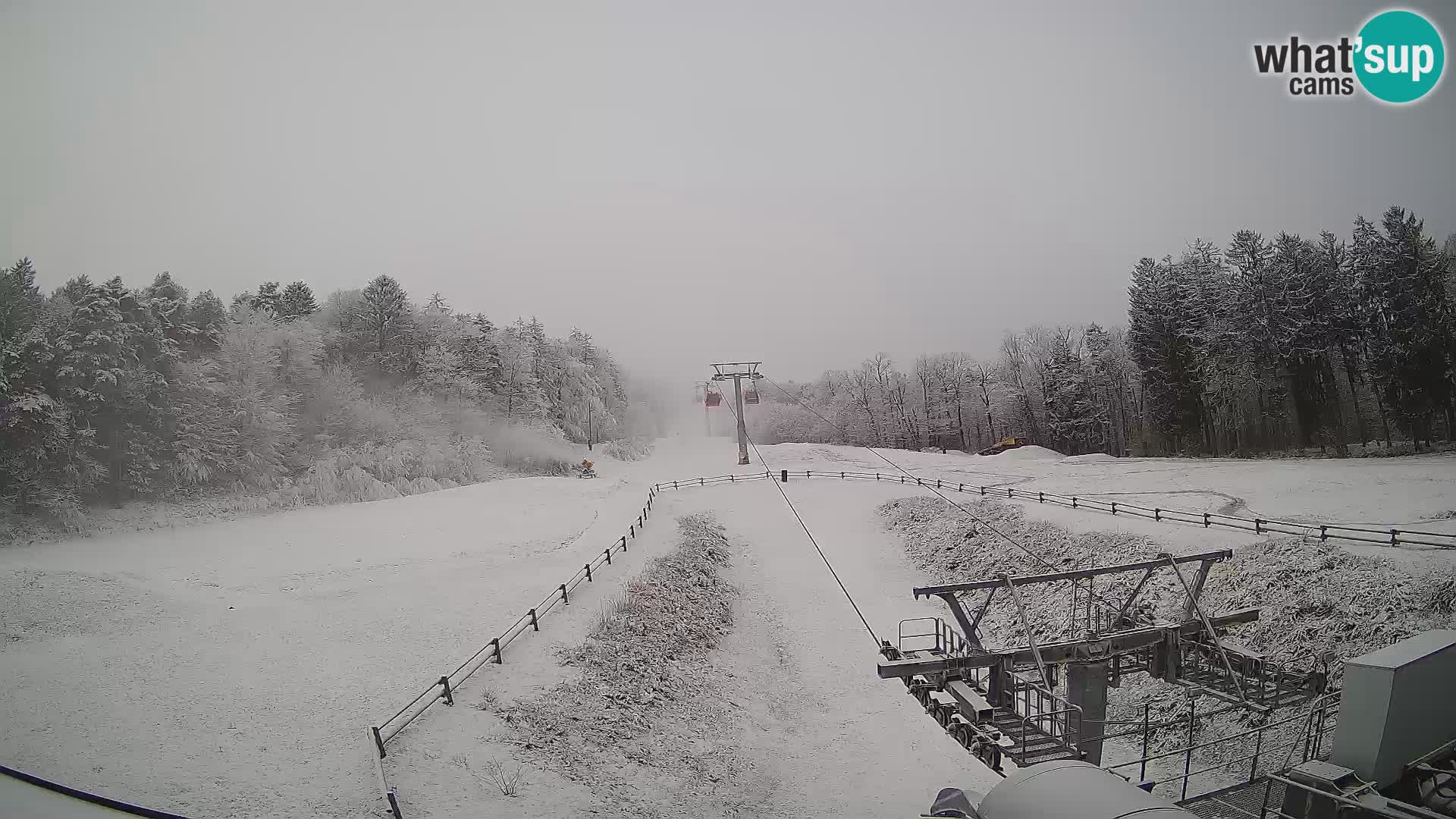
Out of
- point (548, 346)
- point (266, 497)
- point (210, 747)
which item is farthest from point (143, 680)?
point (548, 346)

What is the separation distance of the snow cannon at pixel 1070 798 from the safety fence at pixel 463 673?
21.4ft

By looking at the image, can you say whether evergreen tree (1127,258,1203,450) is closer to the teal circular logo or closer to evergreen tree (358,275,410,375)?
the teal circular logo

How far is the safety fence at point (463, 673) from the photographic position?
7906 mm

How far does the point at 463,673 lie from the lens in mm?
11695

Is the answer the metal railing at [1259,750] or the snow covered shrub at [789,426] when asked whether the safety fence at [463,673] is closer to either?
the metal railing at [1259,750]

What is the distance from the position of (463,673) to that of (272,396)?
20.1 meters

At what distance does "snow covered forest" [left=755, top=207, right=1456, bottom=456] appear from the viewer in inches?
550

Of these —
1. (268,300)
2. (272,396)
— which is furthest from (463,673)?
(268,300)

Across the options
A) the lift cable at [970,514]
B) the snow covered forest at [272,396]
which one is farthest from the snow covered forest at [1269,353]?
the snow covered forest at [272,396]

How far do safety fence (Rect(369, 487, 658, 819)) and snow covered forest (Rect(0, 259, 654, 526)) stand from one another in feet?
31.7

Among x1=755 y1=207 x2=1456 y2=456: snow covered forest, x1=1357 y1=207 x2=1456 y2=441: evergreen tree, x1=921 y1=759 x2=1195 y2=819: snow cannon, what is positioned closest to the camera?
x1=921 y1=759 x2=1195 y2=819: snow cannon

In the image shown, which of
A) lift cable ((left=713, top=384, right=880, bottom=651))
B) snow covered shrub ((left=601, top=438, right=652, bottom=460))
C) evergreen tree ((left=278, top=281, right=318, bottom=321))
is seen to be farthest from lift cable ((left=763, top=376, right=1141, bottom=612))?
evergreen tree ((left=278, top=281, right=318, bottom=321))

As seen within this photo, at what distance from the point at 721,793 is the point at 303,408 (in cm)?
2697

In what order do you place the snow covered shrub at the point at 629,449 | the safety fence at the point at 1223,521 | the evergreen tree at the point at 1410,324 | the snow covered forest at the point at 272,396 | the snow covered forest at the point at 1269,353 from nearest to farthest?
the safety fence at the point at 1223,521 < the snow covered forest at the point at 272,396 < the evergreen tree at the point at 1410,324 < the snow covered forest at the point at 1269,353 < the snow covered shrub at the point at 629,449
